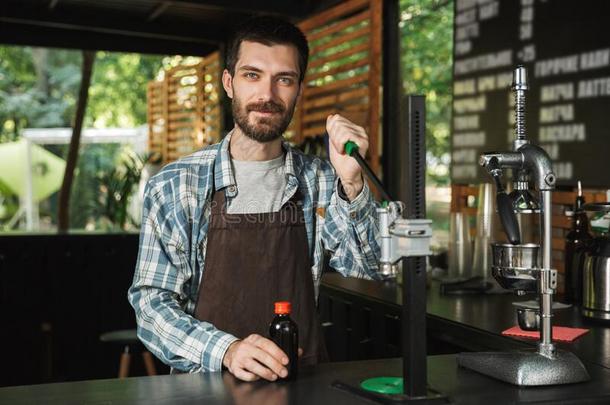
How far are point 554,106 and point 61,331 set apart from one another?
141 inches

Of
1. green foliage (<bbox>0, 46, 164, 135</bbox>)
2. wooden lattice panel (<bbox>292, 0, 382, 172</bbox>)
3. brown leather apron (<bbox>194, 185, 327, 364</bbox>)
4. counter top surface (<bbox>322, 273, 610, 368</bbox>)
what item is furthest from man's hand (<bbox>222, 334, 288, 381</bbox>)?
green foliage (<bbox>0, 46, 164, 135</bbox>)

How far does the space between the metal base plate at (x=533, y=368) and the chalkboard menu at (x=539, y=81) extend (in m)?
1.38

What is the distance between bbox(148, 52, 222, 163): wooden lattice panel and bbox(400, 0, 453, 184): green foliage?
2949 mm

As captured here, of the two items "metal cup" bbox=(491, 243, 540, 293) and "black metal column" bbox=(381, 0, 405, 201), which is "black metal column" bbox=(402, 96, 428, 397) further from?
"black metal column" bbox=(381, 0, 405, 201)

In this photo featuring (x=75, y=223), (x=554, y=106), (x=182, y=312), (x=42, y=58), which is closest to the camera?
(x=182, y=312)

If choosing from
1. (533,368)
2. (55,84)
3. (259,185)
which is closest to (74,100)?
(55,84)

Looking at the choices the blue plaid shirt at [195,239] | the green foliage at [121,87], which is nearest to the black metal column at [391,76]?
the blue plaid shirt at [195,239]

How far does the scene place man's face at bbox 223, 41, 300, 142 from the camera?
2.16 metres

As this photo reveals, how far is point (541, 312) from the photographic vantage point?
69.8 inches

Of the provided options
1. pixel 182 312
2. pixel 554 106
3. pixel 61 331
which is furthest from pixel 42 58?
pixel 182 312

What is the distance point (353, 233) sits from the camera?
87.4 inches

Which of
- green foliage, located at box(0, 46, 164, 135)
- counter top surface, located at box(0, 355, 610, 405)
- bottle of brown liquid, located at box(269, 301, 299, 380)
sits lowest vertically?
counter top surface, located at box(0, 355, 610, 405)

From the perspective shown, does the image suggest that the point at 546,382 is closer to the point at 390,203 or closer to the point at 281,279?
the point at 390,203

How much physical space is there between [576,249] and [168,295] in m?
1.56
